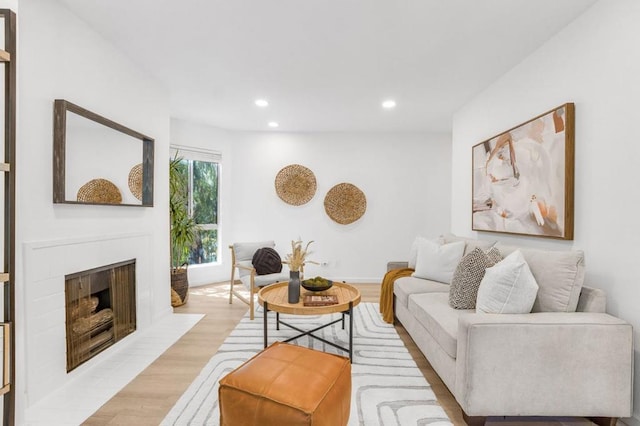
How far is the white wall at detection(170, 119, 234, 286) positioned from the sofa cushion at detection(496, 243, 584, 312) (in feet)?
14.1

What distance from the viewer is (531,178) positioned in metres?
2.51

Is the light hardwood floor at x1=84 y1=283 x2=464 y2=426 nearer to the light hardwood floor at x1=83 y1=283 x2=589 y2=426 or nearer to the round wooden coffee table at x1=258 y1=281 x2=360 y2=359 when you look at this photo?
the light hardwood floor at x1=83 y1=283 x2=589 y2=426

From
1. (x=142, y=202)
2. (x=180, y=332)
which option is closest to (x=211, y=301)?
(x=180, y=332)

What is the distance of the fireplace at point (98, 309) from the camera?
2.19 m

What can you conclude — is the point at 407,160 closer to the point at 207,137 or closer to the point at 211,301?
the point at 207,137

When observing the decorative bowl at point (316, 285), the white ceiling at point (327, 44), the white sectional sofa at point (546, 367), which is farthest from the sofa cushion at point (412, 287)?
the white ceiling at point (327, 44)

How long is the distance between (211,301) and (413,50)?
11.8 ft

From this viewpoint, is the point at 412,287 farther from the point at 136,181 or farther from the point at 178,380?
the point at 136,181

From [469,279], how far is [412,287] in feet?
2.21

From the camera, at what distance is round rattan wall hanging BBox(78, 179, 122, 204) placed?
2240mm

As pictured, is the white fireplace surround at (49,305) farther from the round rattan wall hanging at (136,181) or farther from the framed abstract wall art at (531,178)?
the framed abstract wall art at (531,178)

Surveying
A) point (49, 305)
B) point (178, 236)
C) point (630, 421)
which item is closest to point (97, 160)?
point (49, 305)

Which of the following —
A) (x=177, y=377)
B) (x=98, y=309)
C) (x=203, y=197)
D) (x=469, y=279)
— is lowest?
(x=177, y=377)

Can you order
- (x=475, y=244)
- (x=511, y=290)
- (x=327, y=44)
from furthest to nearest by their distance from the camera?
1. (x=475, y=244)
2. (x=327, y=44)
3. (x=511, y=290)
